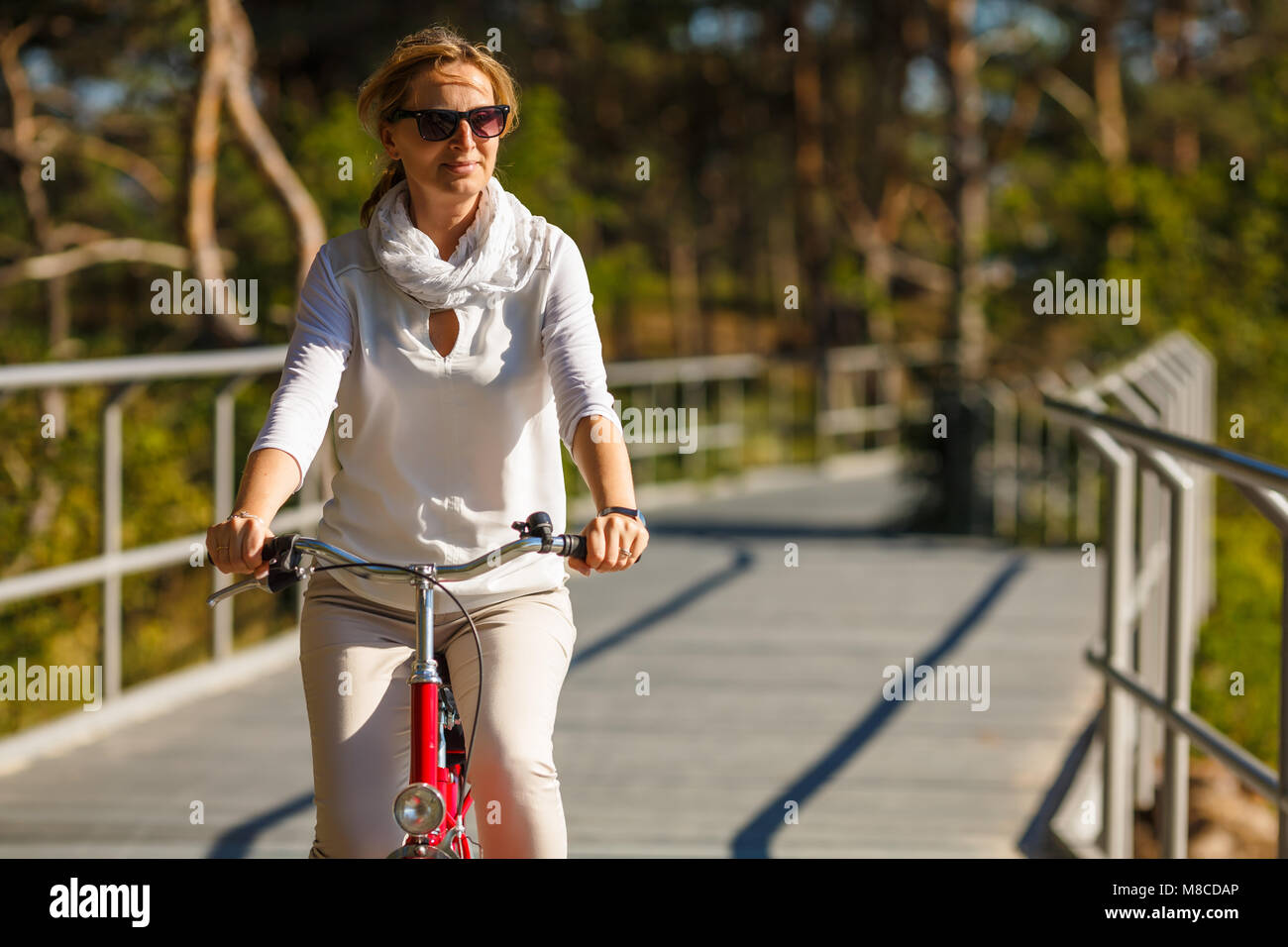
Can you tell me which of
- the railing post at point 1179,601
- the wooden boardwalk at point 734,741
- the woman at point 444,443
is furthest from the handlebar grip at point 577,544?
the wooden boardwalk at point 734,741

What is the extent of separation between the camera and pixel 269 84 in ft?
71.0

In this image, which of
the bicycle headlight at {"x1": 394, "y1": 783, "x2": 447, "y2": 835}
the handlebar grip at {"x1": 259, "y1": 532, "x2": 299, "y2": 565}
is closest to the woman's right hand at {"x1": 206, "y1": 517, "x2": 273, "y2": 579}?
the handlebar grip at {"x1": 259, "y1": 532, "x2": 299, "y2": 565}

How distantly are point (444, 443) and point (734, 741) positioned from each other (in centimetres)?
351

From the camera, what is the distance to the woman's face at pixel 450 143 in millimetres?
2631

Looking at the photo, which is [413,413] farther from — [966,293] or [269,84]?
[269,84]

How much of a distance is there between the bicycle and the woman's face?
1.89 feet

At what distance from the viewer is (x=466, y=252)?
265 cm

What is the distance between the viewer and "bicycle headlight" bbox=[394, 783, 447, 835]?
2.32 meters

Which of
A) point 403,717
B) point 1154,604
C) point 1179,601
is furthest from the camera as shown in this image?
point 1154,604

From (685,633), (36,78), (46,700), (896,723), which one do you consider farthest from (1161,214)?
(36,78)

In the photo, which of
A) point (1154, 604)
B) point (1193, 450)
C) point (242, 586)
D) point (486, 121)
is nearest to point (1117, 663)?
point (1193, 450)

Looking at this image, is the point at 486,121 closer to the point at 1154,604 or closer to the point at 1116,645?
the point at 1116,645

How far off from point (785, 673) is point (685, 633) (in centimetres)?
90
